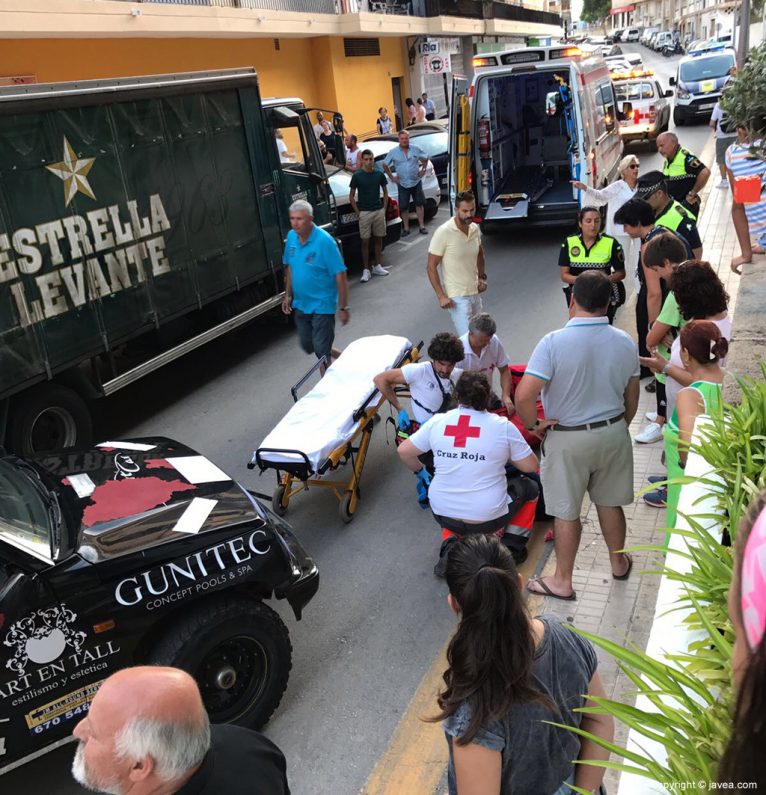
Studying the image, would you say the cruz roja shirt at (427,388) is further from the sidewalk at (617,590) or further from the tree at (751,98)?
the tree at (751,98)

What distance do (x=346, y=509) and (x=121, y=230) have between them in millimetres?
3565

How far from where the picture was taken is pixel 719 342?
3.85 metres

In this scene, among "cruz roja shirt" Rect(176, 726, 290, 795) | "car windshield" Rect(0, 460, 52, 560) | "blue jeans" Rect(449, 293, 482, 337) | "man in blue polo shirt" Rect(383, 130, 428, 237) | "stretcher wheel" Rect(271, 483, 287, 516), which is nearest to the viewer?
"cruz roja shirt" Rect(176, 726, 290, 795)

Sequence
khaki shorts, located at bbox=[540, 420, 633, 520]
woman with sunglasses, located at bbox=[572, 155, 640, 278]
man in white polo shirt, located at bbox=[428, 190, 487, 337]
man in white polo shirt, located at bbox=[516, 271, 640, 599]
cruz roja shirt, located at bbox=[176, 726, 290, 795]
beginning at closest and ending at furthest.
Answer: cruz roja shirt, located at bbox=[176, 726, 290, 795] → man in white polo shirt, located at bbox=[516, 271, 640, 599] → khaki shorts, located at bbox=[540, 420, 633, 520] → man in white polo shirt, located at bbox=[428, 190, 487, 337] → woman with sunglasses, located at bbox=[572, 155, 640, 278]

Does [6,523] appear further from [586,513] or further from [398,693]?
[586,513]

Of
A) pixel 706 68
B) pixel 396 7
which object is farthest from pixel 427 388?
pixel 396 7

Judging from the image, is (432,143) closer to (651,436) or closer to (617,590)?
(651,436)

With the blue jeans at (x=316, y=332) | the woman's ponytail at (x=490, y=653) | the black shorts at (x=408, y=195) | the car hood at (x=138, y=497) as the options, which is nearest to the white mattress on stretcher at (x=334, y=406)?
the car hood at (x=138, y=497)

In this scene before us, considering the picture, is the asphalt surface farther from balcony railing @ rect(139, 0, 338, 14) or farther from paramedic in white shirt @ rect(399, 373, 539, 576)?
balcony railing @ rect(139, 0, 338, 14)

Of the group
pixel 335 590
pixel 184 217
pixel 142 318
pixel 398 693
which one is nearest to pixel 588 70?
pixel 184 217

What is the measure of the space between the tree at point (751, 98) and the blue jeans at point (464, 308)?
106 inches

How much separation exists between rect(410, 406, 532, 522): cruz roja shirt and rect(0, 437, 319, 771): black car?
956 mm

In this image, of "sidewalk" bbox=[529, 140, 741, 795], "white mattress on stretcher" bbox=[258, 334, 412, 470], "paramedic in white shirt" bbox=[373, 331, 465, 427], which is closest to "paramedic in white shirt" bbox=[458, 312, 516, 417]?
"paramedic in white shirt" bbox=[373, 331, 465, 427]

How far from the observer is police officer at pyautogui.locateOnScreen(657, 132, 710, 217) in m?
8.59
